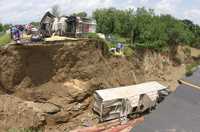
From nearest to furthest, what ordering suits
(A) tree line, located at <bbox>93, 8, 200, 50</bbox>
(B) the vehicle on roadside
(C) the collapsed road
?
(C) the collapsed road
(B) the vehicle on roadside
(A) tree line, located at <bbox>93, 8, 200, 50</bbox>

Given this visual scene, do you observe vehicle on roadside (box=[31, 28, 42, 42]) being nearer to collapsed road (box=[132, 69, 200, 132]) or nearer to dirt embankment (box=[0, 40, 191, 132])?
dirt embankment (box=[0, 40, 191, 132])

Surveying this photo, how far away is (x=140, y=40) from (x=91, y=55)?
1279 cm

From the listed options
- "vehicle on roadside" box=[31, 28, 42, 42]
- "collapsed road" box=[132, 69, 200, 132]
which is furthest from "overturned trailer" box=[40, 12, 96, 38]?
"collapsed road" box=[132, 69, 200, 132]

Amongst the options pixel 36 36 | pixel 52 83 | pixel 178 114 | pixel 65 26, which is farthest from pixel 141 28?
pixel 178 114

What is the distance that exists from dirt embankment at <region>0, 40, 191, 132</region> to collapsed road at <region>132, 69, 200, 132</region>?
15542 mm

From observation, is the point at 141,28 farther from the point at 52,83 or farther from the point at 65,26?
the point at 52,83

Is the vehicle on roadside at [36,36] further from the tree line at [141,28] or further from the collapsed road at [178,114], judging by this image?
the collapsed road at [178,114]

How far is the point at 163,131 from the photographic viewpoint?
3.35 meters

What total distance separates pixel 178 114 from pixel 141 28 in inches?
1300

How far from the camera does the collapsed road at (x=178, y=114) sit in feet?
11.1

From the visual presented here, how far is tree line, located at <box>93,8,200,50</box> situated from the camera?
34.7 metres

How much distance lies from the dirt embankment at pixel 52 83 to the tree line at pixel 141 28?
1170cm

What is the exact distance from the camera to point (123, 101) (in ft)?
65.2

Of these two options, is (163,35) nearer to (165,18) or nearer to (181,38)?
(181,38)
